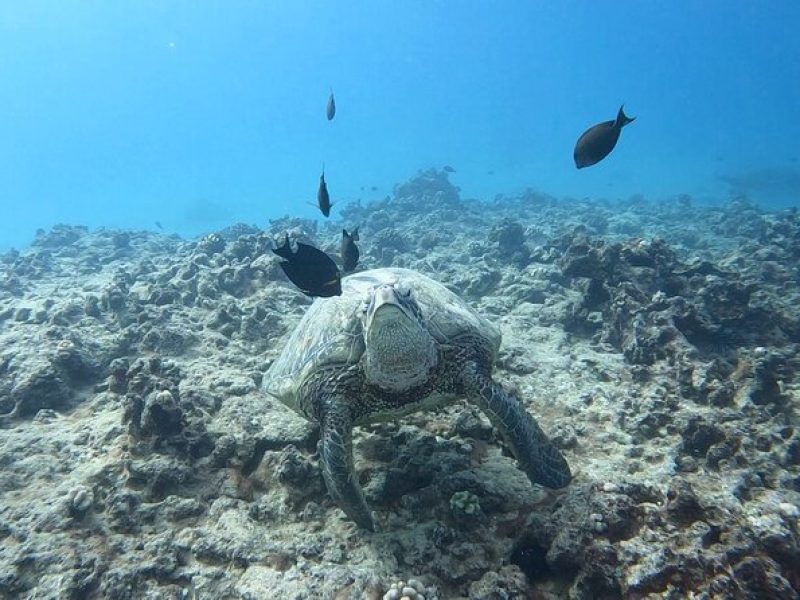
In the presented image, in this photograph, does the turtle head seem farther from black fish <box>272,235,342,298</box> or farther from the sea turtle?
black fish <box>272,235,342,298</box>

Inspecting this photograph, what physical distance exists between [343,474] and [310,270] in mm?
2081

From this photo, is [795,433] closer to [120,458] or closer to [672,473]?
[672,473]

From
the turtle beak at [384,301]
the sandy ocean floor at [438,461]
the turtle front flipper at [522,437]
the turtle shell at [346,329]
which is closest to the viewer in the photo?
the sandy ocean floor at [438,461]

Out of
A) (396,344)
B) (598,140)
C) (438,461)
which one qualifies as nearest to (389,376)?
(396,344)

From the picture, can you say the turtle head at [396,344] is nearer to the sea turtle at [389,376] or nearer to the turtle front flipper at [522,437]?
the sea turtle at [389,376]

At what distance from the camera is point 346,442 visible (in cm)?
443

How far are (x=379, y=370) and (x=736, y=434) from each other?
14.6 ft

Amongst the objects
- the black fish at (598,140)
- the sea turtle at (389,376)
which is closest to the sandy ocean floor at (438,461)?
the sea turtle at (389,376)

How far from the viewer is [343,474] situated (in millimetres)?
4289

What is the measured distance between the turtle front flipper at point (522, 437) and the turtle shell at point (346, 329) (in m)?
0.74

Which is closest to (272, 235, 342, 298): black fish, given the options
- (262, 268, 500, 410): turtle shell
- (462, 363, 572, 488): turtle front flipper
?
(262, 268, 500, 410): turtle shell

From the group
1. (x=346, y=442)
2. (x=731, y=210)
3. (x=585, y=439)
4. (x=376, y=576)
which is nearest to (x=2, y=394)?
(x=346, y=442)

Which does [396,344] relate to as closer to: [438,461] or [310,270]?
[310,270]

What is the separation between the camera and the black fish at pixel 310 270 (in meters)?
4.19
